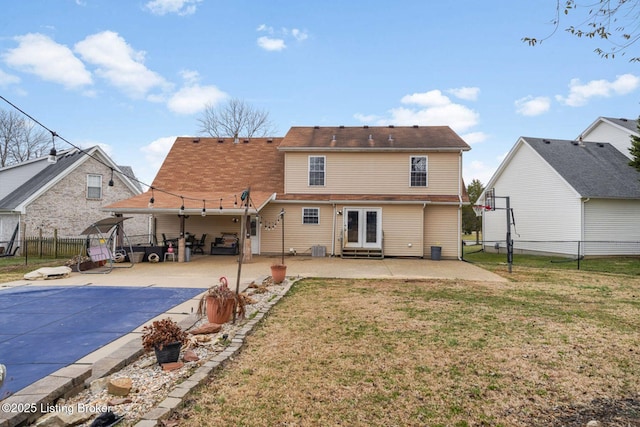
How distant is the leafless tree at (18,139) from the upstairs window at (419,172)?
116 feet

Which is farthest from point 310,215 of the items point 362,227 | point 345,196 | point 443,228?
point 443,228

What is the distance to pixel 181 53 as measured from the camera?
16656 mm

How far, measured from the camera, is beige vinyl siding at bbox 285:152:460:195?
57.7 feet

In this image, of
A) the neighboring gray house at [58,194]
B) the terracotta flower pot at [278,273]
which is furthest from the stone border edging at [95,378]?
the neighboring gray house at [58,194]

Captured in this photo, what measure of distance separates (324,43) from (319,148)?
4.82m

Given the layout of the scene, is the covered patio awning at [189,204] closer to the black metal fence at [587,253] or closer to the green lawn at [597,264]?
the green lawn at [597,264]

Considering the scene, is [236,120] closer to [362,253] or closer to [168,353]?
[362,253]

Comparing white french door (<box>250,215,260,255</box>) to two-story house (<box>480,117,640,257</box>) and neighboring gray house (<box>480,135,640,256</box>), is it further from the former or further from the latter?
neighboring gray house (<box>480,135,640,256</box>)

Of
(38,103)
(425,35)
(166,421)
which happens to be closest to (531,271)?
(425,35)

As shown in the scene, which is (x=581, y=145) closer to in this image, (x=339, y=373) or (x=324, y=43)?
(x=324, y=43)

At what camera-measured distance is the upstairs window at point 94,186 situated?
21.0m

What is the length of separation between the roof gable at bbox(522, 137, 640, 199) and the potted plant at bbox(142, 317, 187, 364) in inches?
796

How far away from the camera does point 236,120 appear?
33.2 m

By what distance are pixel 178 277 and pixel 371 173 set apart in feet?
34.9
